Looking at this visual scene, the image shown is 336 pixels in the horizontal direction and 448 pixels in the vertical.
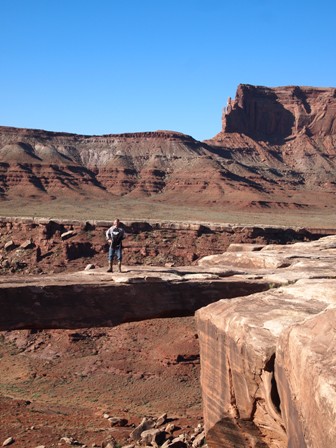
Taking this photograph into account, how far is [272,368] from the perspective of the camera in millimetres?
6602

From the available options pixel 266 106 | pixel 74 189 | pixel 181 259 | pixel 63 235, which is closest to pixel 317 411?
pixel 181 259

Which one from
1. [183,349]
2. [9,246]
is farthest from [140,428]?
[9,246]

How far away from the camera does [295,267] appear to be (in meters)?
13.3

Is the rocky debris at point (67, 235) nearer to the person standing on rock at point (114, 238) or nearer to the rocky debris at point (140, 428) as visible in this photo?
the person standing on rock at point (114, 238)

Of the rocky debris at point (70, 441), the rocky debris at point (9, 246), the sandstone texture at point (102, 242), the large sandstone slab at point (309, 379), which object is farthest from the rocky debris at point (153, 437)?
the rocky debris at point (9, 246)

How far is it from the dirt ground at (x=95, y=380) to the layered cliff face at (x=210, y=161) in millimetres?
61588

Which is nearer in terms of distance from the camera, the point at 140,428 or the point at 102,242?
the point at 140,428

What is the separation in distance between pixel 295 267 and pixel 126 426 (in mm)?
5445

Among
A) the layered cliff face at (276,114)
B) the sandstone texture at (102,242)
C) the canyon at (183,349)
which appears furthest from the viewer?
the layered cliff face at (276,114)

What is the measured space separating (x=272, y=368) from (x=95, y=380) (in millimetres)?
10823

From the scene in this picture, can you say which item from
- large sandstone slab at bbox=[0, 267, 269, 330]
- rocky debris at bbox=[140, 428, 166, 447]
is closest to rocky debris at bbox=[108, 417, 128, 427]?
rocky debris at bbox=[140, 428, 166, 447]

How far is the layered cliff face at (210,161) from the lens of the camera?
3462 inches

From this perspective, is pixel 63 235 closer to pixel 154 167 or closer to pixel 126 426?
pixel 126 426

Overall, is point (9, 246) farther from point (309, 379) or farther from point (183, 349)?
point (309, 379)
